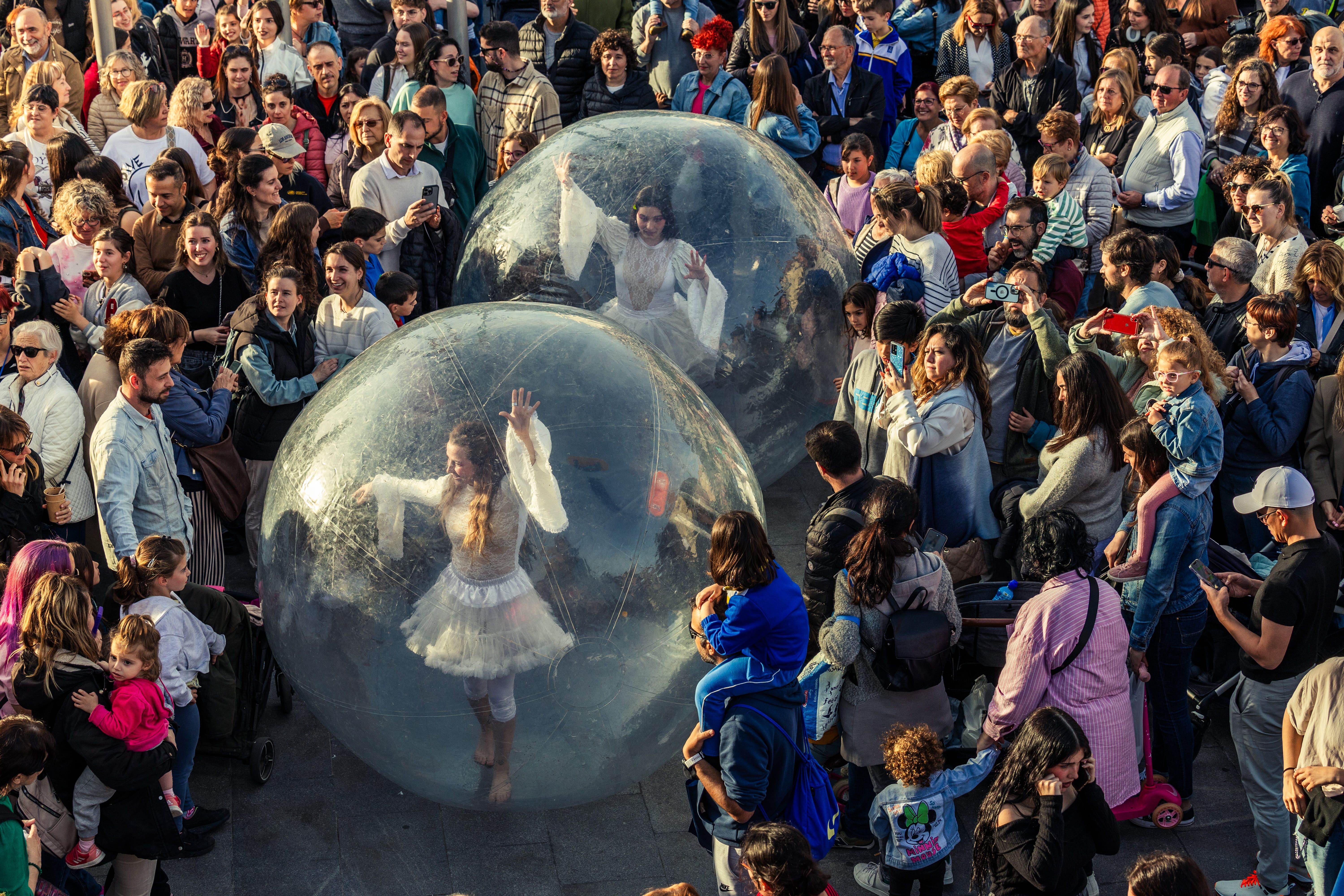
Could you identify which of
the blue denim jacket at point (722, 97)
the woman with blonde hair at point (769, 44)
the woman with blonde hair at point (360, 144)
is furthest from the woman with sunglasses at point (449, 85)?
the woman with blonde hair at point (769, 44)

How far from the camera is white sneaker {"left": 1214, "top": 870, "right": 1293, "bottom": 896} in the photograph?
5.64 m

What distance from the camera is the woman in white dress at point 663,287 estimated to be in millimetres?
6770

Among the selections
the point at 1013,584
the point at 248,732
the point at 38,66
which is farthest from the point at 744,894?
the point at 38,66

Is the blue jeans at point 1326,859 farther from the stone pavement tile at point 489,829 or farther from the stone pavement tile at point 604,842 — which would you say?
the stone pavement tile at point 489,829

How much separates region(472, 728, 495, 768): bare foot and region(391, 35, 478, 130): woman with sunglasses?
6.46 metres

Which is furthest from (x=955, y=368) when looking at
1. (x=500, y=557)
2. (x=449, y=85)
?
(x=449, y=85)

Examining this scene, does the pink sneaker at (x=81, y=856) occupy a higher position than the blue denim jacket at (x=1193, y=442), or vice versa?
the blue denim jacket at (x=1193, y=442)

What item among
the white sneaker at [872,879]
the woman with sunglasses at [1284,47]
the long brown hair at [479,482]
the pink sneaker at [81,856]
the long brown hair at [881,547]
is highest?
the woman with sunglasses at [1284,47]

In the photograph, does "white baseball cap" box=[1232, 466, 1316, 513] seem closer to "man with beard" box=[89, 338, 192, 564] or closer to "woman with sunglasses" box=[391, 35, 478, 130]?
"man with beard" box=[89, 338, 192, 564]

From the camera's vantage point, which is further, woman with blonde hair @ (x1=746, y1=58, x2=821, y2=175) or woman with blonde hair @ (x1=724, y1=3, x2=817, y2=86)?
woman with blonde hair @ (x1=724, y1=3, x2=817, y2=86)

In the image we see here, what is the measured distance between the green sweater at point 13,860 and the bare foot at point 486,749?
1603 millimetres

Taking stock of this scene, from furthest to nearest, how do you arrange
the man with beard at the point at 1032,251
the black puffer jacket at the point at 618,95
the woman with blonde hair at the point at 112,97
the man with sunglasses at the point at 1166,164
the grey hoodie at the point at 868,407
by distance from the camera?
the black puffer jacket at the point at 618,95 < the woman with blonde hair at the point at 112,97 < the man with sunglasses at the point at 1166,164 < the man with beard at the point at 1032,251 < the grey hoodie at the point at 868,407

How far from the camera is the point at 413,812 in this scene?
6.12 metres

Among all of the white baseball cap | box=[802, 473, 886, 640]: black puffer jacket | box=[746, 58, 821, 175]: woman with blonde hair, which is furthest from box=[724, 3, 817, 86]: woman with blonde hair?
the white baseball cap
